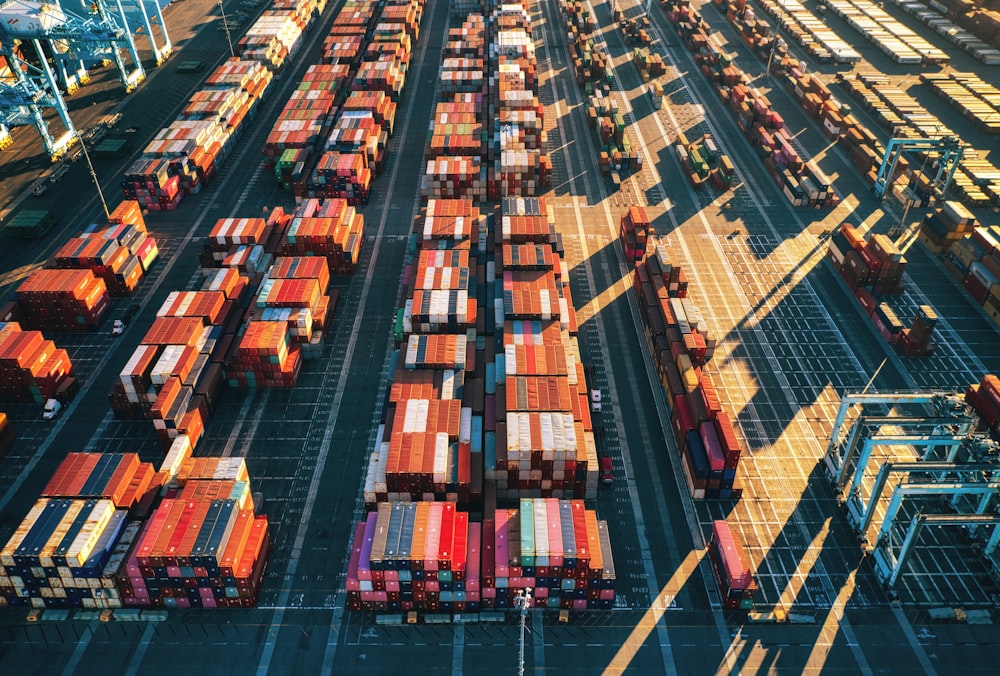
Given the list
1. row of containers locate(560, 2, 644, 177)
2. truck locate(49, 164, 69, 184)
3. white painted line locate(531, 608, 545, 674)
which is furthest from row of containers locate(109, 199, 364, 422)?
row of containers locate(560, 2, 644, 177)

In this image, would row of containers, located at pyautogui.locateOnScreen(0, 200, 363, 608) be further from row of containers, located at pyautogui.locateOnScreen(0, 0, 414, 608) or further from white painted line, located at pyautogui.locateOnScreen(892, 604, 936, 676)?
white painted line, located at pyautogui.locateOnScreen(892, 604, 936, 676)

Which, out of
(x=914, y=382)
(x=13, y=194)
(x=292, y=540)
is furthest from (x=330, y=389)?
(x=13, y=194)

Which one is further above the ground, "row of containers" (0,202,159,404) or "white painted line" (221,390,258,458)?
"row of containers" (0,202,159,404)

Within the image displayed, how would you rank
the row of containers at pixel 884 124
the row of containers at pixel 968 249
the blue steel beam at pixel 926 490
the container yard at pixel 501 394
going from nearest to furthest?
1. the container yard at pixel 501 394
2. the blue steel beam at pixel 926 490
3. the row of containers at pixel 968 249
4. the row of containers at pixel 884 124

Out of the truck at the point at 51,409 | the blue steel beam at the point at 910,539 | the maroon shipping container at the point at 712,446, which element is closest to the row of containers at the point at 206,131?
the truck at the point at 51,409

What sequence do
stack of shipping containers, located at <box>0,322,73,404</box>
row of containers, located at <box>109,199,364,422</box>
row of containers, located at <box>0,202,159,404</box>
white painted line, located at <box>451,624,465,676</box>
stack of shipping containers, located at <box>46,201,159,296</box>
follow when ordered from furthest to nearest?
stack of shipping containers, located at <box>46,201,159,296</box> → row of containers, located at <box>0,202,159,404</box> → stack of shipping containers, located at <box>0,322,73,404</box> → row of containers, located at <box>109,199,364,422</box> → white painted line, located at <box>451,624,465,676</box>

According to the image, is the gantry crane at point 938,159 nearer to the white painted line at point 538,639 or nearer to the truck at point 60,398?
the white painted line at point 538,639
